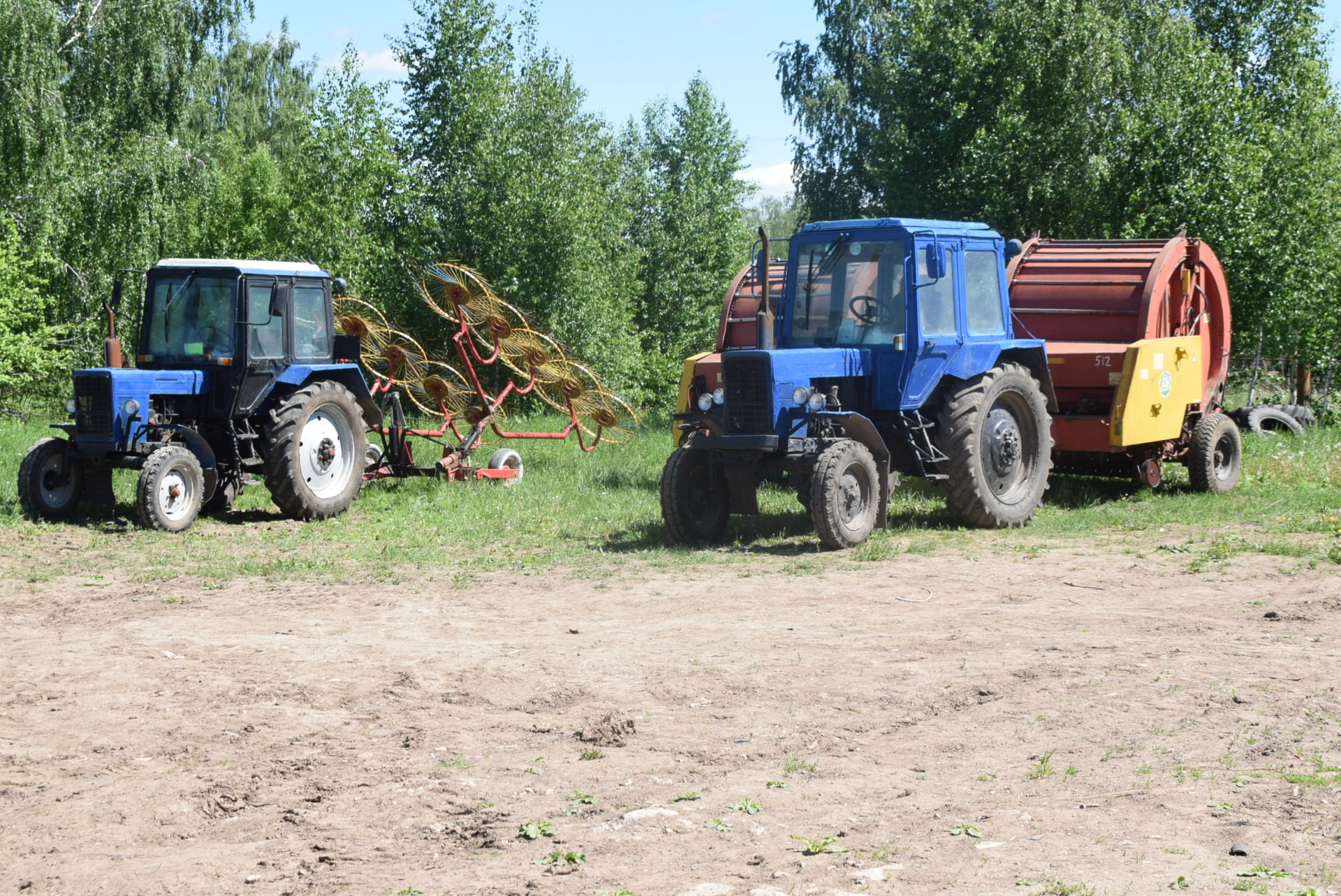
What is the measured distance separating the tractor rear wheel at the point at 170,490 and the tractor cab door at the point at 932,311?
5.98 metres

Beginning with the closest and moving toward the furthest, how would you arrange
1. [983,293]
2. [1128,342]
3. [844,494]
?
[844,494] < [983,293] < [1128,342]

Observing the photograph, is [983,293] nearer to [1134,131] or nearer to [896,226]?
[896,226]

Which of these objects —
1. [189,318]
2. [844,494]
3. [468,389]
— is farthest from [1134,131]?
[189,318]

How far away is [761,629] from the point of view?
762 cm

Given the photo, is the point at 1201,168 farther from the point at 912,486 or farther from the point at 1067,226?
the point at 912,486

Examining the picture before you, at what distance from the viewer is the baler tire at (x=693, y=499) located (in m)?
10.4

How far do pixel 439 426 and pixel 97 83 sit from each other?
957 centimetres

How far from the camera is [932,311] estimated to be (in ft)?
35.3

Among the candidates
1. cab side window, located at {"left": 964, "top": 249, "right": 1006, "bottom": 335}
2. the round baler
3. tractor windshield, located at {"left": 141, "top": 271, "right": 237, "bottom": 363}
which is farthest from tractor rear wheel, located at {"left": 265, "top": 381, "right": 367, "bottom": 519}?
the round baler

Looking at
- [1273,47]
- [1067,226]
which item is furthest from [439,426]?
[1273,47]

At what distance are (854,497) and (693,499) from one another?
1.28m

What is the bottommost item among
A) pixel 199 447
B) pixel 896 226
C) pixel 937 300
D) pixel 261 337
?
pixel 199 447

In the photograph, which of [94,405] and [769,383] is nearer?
[769,383]

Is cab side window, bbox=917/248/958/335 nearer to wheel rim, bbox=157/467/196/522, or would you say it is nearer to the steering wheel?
the steering wheel
